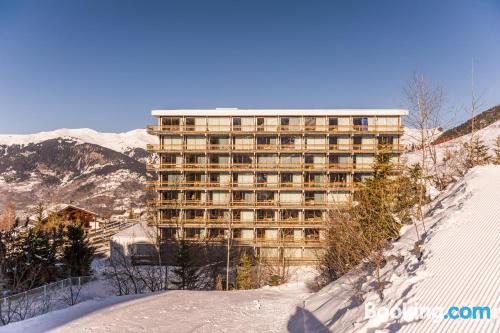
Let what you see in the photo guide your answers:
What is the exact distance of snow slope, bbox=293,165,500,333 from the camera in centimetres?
771

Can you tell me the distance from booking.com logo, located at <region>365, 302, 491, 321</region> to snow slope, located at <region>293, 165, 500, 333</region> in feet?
0.43

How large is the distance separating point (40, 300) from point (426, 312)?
66.5 ft

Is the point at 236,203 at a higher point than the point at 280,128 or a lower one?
lower

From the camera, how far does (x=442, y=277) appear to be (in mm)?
9484

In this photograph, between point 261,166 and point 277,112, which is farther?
point 261,166

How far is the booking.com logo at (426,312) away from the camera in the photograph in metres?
7.15

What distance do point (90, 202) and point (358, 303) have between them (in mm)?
139197

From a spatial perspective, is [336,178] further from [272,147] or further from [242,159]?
[242,159]

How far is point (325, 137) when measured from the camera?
36781 millimetres

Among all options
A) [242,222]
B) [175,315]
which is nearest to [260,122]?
[242,222]

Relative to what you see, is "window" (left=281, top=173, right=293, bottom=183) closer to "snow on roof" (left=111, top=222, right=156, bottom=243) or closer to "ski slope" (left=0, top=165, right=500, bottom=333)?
"snow on roof" (left=111, top=222, right=156, bottom=243)

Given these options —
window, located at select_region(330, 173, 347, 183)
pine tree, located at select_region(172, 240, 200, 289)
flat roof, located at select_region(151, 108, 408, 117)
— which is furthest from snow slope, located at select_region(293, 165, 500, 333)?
flat roof, located at select_region(151, 108, 408, 117)

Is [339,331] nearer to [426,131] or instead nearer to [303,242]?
[426,131]

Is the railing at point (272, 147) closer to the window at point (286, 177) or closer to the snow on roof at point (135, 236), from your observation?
the window at point (286, 177)
